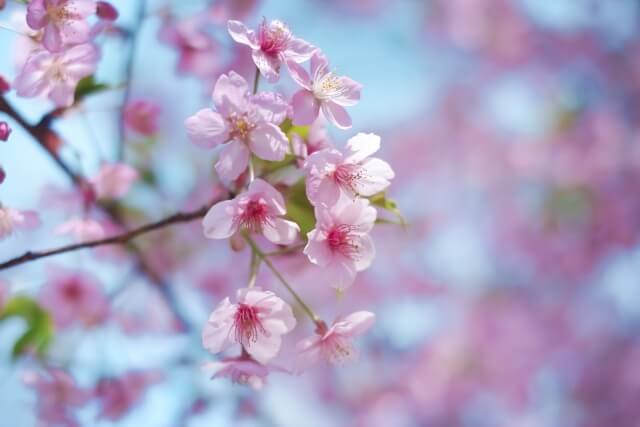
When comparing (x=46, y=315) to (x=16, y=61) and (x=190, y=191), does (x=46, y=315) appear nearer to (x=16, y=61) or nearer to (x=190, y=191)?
(x=16, y=61)

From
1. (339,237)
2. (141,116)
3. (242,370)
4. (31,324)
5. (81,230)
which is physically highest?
(339,237)

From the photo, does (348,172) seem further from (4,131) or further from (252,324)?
(4,131)

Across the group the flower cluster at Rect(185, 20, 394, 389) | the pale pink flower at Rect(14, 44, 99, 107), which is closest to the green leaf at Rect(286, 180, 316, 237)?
the flower cluster at Rect(185, 20, 394, 389)

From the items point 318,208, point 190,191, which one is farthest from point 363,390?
point 318,208

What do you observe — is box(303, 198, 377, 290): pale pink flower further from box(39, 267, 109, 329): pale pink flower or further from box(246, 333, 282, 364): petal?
box(39, 267, 109, 329): pale pink flower

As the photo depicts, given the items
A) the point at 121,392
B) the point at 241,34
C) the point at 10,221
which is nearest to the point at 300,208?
the point at 241,34

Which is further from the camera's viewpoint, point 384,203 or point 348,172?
point 384,203

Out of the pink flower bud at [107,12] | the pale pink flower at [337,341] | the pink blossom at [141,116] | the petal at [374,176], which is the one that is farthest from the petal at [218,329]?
the pink blossom at [141,116]
